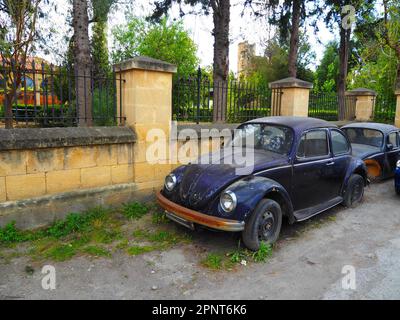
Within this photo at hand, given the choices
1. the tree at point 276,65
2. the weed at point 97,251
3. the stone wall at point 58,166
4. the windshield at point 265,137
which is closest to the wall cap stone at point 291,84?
the windshield at point 265,137

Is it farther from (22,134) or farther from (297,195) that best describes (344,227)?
(22,134)

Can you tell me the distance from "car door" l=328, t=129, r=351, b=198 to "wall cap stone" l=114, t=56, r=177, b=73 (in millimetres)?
3029

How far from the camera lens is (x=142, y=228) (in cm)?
489

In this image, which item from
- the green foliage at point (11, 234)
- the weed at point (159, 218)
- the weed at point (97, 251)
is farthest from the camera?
the weed at point (159, 218)

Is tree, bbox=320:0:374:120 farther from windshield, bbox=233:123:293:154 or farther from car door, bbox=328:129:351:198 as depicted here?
windshield, bbox=233:123:293:154

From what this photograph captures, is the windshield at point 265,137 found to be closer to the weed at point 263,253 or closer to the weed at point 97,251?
the weed at point 263,253

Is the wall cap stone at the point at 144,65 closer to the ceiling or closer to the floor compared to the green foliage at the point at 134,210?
closer to the ceiling

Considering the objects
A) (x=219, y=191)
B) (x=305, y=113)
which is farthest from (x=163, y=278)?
(x=305, y=113)

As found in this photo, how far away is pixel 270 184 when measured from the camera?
13.7ft

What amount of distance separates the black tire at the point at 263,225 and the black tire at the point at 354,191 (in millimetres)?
2125

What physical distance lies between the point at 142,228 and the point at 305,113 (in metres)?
6.07

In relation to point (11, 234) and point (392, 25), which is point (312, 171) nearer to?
point (11, 234)

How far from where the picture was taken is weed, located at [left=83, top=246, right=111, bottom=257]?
404cm

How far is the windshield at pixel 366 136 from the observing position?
7676mm
